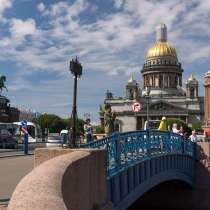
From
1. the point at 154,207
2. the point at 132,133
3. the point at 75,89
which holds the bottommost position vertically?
the point at 154,207

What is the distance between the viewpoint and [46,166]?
7914mm

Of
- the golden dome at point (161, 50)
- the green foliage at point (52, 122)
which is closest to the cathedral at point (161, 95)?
the golden dome at point (161, 50)

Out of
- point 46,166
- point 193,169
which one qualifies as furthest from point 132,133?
point 193,169

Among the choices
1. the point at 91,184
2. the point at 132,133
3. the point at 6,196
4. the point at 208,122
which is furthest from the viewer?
the point at 208,122

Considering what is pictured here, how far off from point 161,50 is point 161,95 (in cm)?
1188

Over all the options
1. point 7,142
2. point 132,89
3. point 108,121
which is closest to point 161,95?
point 132,89

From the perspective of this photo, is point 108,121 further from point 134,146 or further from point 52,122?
point 52,122

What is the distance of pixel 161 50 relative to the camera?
163m

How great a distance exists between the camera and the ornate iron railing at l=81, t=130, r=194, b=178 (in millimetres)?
13705

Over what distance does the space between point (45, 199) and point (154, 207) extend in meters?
21.9

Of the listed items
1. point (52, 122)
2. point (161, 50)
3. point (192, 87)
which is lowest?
point (52, 122)

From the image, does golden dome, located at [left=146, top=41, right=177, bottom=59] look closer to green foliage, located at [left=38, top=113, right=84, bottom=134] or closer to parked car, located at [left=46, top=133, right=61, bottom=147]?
green foliage, located at [left=38, top=113, right=84, bottom=134]

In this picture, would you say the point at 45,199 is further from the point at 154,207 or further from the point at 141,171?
the point at 154,207

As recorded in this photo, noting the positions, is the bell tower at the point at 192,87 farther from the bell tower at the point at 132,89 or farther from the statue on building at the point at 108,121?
the statue on building at the point at 108,121
